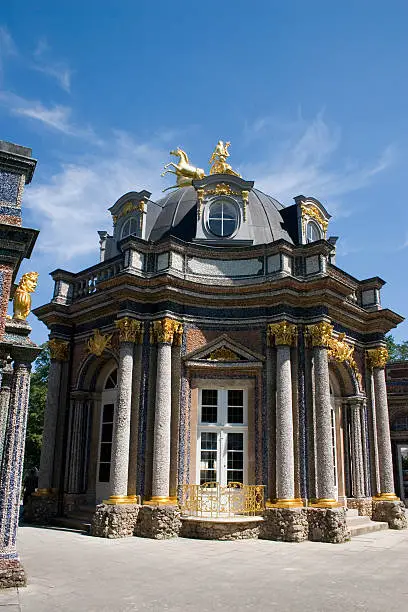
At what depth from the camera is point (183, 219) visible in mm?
18797

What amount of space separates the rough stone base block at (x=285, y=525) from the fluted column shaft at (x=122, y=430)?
379 centimetres

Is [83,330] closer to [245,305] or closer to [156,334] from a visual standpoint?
[156,334]

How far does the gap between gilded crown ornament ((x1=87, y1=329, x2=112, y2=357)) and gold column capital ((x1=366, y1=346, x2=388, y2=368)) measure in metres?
8.95

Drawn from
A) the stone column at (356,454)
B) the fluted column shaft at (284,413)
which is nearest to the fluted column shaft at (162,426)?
the fluted column shaft at (284,413)

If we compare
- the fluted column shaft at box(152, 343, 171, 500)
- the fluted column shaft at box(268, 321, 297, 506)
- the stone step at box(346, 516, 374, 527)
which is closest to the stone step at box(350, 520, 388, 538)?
the stone step at box(346, 516, 374, 527)

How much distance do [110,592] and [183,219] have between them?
12.9 metres

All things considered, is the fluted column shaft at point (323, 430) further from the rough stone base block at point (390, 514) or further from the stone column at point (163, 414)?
the rough stone base block at point (390, 514)

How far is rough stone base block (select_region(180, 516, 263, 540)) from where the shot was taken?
13805 mm

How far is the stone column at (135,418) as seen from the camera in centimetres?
1466

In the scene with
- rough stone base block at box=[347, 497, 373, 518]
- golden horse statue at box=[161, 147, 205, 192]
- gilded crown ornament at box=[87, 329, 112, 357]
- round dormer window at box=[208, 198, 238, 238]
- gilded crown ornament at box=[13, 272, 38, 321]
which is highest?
golden horse statue at box=[161, 147, 205, 192]

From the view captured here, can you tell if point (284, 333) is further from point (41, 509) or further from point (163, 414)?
point (41, 509)

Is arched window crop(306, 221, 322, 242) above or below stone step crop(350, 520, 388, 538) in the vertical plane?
above

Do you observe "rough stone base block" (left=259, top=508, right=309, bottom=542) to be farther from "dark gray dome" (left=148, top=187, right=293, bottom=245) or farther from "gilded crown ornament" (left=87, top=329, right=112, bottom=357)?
"dark gray dome" (left=148, top=187, right=293, bottom=245)

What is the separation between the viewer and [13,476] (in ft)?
27.6
